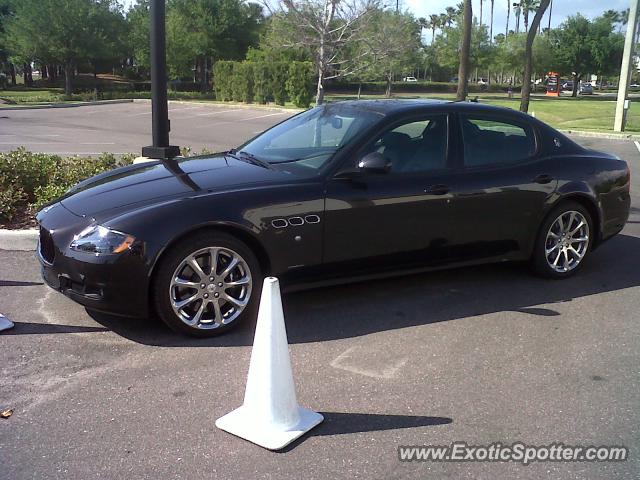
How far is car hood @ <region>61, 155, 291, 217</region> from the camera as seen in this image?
14.2 feet

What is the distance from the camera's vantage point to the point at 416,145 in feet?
16.9

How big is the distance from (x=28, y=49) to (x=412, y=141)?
1712 inches

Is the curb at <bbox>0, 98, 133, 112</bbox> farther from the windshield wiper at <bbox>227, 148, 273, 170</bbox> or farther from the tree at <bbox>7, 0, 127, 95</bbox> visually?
the windshield wiper at <bbox>227, 148, 273, 170</bbox>

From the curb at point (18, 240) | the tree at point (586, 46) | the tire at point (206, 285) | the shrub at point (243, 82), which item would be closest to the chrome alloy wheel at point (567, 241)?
the tire at point (206, 285)

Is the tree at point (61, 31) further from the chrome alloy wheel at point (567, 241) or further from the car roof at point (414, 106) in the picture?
the chrome alloy wheel at point (567, 241)

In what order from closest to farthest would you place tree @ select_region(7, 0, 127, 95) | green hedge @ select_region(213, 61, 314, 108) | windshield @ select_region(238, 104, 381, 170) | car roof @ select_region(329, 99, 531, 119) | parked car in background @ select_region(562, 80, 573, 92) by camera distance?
windshield @ select_region(238, 104, 381, 170) < car roof @ select_region(329, 99, 531, 119) < green hedge @ select_region(213, 61, 314, 108) < tree @ select_region(7, 0, 127, 95) < parked car in background @ select_region(562, 80, 573, 92)

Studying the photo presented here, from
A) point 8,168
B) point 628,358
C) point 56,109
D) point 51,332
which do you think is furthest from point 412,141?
point 56,109

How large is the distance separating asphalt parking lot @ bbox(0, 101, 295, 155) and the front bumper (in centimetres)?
1109

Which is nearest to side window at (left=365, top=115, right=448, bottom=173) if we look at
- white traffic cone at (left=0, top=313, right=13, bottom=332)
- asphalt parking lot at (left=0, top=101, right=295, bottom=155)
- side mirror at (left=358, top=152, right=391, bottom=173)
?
side mirror at (left=358, top=152, right=391, bottom=173)

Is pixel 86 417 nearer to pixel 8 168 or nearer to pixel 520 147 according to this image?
pixel 520 147

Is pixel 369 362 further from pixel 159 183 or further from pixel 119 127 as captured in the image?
pixel 119 127

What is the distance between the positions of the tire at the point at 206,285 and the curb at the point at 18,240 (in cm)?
267

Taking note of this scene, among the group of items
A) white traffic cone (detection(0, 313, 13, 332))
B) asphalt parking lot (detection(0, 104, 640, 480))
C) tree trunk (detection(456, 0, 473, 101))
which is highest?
tree trunk (detection(456, 0, 473, 101))

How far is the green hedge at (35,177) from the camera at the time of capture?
22.3 feet
